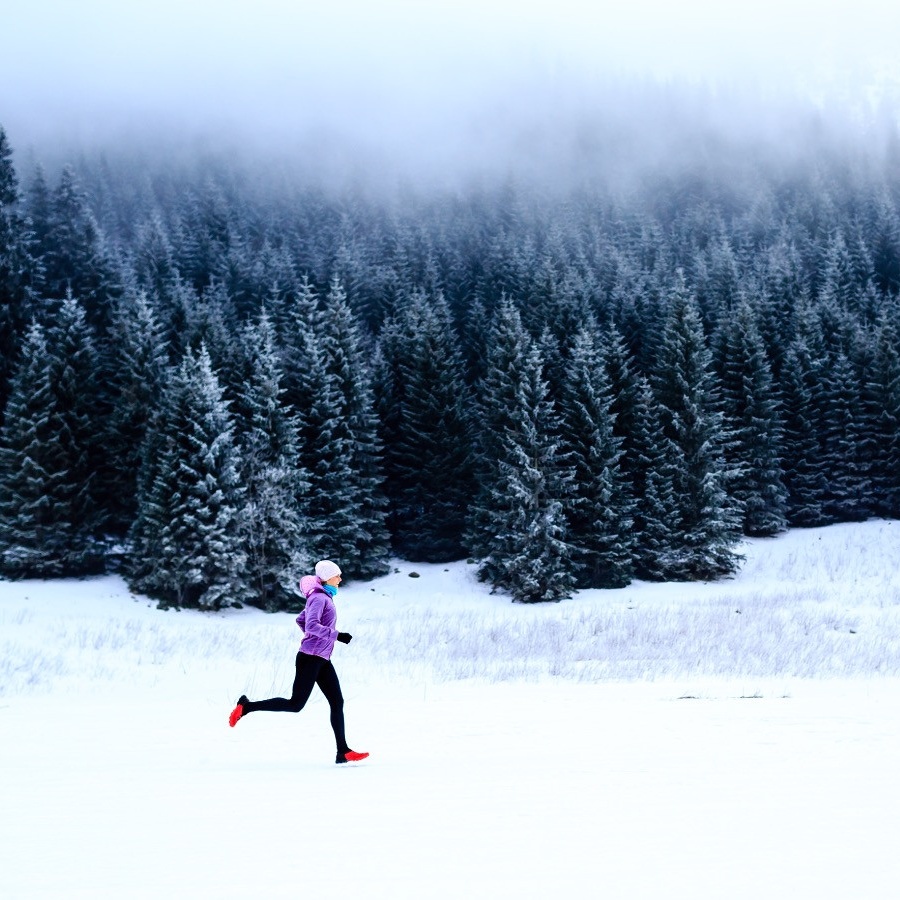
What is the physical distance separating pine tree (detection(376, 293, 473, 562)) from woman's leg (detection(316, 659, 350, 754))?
38.9m

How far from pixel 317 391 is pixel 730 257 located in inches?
1800

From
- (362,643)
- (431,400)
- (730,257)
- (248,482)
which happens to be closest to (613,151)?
(730,257)

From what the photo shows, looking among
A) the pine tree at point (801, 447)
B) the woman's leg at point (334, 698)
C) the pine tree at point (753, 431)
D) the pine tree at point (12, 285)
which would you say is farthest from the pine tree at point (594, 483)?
the woman's leg at point (334, 698)

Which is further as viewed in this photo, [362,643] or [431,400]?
[431,400]

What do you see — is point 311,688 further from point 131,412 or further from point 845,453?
point 845,453

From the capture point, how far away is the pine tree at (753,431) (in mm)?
49000

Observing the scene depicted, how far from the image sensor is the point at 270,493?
1473 inches

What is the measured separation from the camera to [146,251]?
78.4 m

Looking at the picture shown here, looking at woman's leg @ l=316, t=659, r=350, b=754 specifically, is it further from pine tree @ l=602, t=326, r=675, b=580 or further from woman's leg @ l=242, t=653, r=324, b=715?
pine tree @ l=602, t=326, r=675, b=580

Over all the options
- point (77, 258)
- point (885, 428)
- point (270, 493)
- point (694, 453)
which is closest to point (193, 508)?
point (270, 493)

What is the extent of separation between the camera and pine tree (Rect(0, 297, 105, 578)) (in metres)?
37.9

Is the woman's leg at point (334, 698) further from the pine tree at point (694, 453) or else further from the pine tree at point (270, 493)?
the pine tree at point (694, 453)

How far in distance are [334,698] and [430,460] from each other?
129ft

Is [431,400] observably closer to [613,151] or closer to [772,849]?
[772,849]
